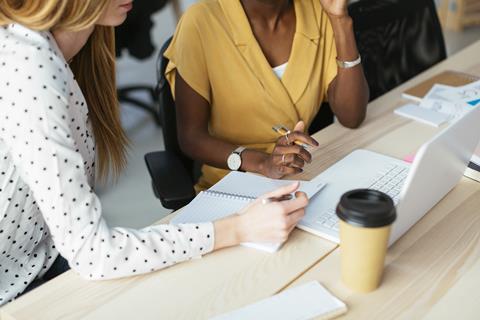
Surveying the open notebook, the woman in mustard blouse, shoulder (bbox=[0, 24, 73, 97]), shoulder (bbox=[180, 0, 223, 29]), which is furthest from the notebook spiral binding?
shoulder (bbox=[180, 0, 223, 29])

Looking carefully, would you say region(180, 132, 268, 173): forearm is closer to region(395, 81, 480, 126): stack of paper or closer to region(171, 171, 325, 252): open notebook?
region(171, 171, 325, 252): open notebook

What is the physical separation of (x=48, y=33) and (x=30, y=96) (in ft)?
0.49

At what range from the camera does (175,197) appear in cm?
135

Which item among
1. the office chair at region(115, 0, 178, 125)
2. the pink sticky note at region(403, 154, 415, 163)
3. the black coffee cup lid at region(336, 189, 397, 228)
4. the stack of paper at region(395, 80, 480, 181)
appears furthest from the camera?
the office chair at region(115, 0, 178, 125)

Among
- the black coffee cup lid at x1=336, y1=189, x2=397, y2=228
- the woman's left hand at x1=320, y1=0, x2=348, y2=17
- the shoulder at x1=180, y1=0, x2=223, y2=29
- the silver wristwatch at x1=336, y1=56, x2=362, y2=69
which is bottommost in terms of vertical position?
the silver wristwatch at x1=336, y1=56, x2=362, y2=69

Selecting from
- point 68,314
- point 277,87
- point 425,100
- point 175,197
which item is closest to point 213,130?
point 277,87

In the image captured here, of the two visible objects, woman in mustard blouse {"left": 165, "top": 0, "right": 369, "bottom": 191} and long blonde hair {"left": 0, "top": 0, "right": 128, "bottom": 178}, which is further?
woman in mustard blouse {"left": 165, "top": 0, "right": 369, "bottom": 191}

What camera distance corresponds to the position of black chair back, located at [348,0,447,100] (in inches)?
72.7

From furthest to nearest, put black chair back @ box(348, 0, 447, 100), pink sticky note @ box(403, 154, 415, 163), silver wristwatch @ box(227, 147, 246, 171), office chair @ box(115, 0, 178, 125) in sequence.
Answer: office chair @ box(115, 0, 178, 125) → black chair back @ box(348, 0, 447, 100) → silver wristwatch @ box(227, 147, 246, 171) → pink sticky note @ box(403, 154, 415, 163)

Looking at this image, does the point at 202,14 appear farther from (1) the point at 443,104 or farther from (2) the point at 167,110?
(1) the point at 443,104

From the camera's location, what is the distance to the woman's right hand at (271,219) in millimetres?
1045

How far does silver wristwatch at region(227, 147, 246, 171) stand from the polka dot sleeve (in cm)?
44

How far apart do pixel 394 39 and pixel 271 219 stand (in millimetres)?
1123

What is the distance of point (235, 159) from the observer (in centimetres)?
146
